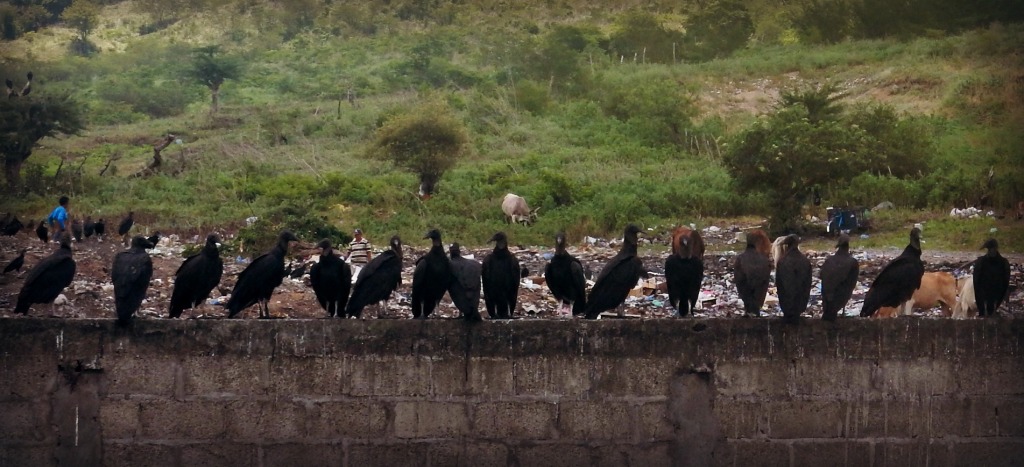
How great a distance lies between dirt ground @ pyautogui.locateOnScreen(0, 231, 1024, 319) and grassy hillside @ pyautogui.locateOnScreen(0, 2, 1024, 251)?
1.46 m

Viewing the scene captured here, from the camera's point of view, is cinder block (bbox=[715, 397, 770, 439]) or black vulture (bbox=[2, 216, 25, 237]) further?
black vulture (bbox=[2, 216, 25, 237])

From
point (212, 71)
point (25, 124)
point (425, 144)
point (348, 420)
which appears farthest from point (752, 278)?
point (212, 71)

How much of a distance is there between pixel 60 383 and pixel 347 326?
1.62 metres

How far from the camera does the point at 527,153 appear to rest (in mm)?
26156

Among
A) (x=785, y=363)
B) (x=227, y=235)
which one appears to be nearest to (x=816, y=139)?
(x=227, y=235)

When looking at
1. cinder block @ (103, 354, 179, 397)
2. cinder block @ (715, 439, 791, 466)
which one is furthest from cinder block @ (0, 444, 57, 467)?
cinder block @ (715, 439, 791, 466)

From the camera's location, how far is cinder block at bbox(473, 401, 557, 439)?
24.7ft

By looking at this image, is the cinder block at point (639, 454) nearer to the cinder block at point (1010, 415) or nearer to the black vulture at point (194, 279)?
the cinder block at point (1010, 415)

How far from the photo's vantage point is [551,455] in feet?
24.7

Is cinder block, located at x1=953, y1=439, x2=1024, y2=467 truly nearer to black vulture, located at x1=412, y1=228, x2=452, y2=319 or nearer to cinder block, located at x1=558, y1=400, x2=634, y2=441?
cinder block, located at x1=558, y1=400, x2=634, y2=441

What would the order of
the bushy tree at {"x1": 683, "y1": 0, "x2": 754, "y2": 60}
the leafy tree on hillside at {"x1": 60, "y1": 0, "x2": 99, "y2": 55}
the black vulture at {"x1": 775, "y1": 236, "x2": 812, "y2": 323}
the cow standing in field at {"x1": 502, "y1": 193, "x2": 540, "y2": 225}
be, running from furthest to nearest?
the leafy tree on hillside at {"x1": 60, "y1": 0, "x2": 99, "y2": 55} → the bushy tree at {"x1": 683, "y1": 0, "x2": 754, "y2": 60} → the cow standing in field at {"x1": 502, "y1": 193, "x2": 540, "y2": 225} → the black vulture at {"x1": 775, "y1": 236, "x2": 812, "y2": 323}

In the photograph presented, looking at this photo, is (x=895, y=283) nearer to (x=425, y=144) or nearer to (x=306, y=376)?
(x=306, y=376)

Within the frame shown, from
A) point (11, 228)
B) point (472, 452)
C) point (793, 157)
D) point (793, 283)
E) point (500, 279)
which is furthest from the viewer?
point (793, 157)

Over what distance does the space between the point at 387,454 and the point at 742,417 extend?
197 centimetres
